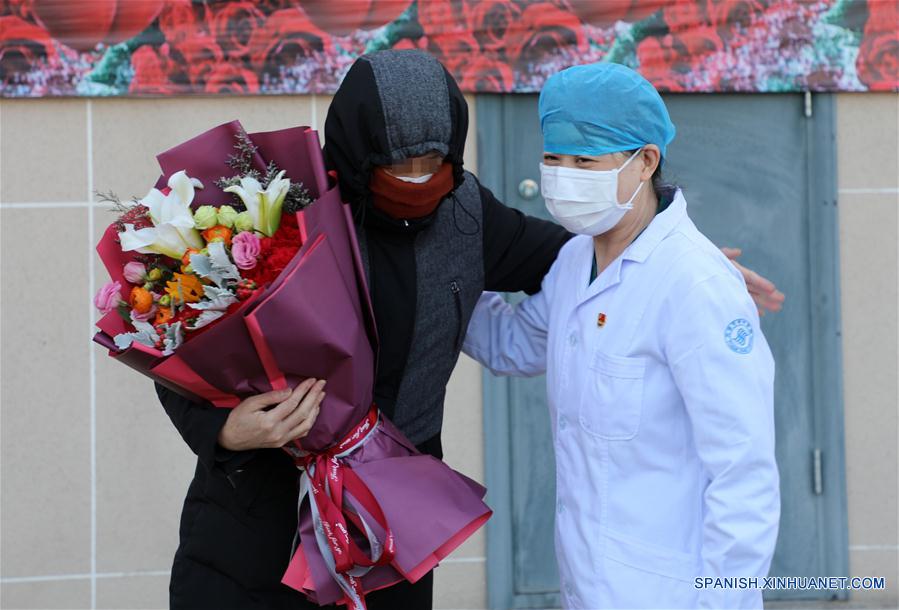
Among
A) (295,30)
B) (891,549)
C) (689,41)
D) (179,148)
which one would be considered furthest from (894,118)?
(179,148)

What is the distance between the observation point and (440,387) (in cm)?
240

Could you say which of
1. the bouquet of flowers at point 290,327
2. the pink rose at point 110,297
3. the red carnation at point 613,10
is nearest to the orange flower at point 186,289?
the bouquet of flowers at point 290,327

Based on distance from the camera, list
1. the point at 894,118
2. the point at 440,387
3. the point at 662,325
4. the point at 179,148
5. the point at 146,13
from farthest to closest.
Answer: the point at 894,118 → the point at 146,13 → the point at 440,387 → the point at 179,148 → the point at 662,325

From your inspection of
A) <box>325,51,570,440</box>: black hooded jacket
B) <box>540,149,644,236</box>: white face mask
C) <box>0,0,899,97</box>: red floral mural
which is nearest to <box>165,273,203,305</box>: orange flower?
<box>325,51,570,440</box>: black hooded jacket

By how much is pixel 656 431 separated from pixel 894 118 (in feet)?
8.52

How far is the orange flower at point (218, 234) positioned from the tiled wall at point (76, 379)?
2031mm

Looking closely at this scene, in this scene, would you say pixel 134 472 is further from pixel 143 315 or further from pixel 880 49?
pixel 880 49

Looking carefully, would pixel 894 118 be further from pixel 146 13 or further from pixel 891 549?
pixel 146 13

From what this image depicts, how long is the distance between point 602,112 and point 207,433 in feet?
3.18

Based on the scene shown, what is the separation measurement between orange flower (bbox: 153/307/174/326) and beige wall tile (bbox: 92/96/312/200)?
79.7 inches

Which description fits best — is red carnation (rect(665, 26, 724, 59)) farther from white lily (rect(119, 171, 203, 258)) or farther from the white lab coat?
white lily (rect(119, 171, 203, 258))

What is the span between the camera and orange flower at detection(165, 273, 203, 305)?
196 centimetres

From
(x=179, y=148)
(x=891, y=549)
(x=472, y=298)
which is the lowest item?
(x=891, y=549)

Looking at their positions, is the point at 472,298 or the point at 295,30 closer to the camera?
the point at 472,298
